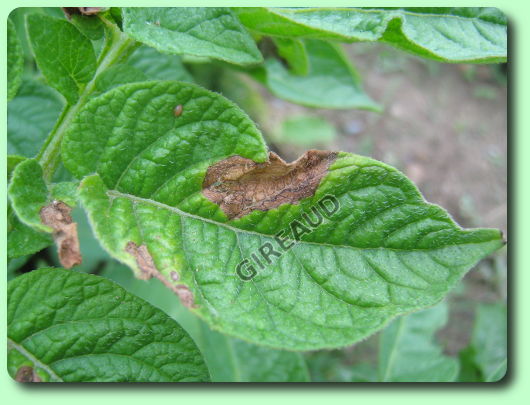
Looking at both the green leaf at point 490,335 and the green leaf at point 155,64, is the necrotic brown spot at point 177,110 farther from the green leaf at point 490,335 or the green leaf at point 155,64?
the green leaf at point 490,335

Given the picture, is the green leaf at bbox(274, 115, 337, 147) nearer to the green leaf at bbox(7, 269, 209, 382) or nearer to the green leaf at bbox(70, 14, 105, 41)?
the green leaf at bbox(70, 14, 105, 41)

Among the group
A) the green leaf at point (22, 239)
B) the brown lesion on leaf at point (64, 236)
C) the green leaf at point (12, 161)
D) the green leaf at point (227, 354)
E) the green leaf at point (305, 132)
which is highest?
the green leaf at point (12, 161)

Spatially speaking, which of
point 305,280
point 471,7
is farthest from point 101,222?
point 471,7

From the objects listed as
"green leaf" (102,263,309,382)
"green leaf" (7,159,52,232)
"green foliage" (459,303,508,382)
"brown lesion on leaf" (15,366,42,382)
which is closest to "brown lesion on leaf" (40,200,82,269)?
"green leaf" (7,159,52,232)

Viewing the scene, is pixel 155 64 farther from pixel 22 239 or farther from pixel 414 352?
pixel 414 352

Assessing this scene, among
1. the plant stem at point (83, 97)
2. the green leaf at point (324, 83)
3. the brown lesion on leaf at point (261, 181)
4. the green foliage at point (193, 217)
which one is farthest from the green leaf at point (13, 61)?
the green leaf at point (324, 83)

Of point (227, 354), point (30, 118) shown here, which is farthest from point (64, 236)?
point (227, 354)

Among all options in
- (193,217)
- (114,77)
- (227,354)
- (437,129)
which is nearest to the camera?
(193,217)
